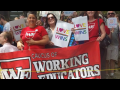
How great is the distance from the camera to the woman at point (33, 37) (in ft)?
12.9

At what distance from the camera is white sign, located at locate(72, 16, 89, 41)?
4.13 meters

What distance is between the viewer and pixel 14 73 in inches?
159

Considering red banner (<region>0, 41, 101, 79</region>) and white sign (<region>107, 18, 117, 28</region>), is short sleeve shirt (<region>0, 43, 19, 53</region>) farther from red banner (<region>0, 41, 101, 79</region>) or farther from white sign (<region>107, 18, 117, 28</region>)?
white sign (<region>107, 18, 117, 28</region>)

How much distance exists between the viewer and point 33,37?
393cm

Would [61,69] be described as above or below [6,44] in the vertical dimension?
below

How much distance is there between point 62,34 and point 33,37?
0.74 m

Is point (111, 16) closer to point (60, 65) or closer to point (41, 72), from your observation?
point (60, 65)

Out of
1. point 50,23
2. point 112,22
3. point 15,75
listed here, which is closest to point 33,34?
point 50,23

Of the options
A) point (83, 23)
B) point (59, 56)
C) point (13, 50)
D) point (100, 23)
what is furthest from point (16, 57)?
point (100, 23)

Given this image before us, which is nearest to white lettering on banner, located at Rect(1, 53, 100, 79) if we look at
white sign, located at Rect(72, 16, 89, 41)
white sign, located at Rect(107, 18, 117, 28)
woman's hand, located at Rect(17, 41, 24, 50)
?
woman's hand, located at Rect(17, 41, 24, 50)

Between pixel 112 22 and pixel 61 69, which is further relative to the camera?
pixel 112 22

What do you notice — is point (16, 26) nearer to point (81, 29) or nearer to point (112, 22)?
point (81, 29)

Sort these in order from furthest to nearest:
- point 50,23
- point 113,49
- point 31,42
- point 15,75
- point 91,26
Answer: point 113,49 < point 50,23 < point 91,26 < point 15,75 < point 31,42

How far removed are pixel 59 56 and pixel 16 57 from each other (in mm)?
989
